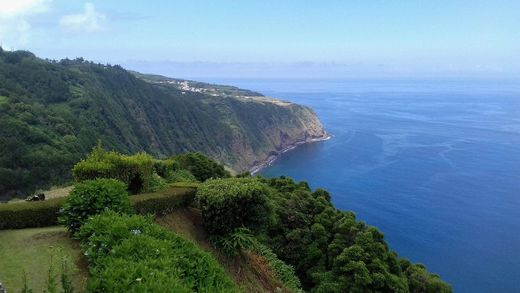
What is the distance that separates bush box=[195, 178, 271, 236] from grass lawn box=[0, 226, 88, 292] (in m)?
4.38

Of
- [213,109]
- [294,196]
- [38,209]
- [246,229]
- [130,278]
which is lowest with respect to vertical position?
[213,109]

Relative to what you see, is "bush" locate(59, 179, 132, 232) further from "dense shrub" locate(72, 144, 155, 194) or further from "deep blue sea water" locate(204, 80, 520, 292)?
"deep blue sea water" locate(204, 80, 520, 292)

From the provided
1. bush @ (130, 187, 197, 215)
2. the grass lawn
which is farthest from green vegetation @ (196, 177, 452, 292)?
the grass lawn

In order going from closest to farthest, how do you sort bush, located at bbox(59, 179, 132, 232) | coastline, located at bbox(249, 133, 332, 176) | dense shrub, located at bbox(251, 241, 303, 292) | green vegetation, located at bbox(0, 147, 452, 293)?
green vegetation, located at bbox(0, 147, 452, 293) < bush, located at bbox(59, 179, 132, 232) < dense shrub, located at bbox(251, 241, 303, 292) < coastline, located at bbox(249, 133, 332, 176)

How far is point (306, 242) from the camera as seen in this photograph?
2520 cm

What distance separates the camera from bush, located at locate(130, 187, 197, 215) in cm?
1386

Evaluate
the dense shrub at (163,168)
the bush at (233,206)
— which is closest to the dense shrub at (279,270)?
the bush at (233,206)

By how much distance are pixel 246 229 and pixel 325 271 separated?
11.7 meters

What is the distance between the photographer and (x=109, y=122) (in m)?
96.1

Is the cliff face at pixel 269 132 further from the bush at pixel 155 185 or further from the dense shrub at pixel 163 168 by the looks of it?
the bush at pixel 155 185

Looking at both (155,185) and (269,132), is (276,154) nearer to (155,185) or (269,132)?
(269,132)

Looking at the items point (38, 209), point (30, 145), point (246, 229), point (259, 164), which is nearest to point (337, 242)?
point (246, 229)

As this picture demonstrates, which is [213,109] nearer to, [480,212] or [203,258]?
[480,212]

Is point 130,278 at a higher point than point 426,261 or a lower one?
higher
